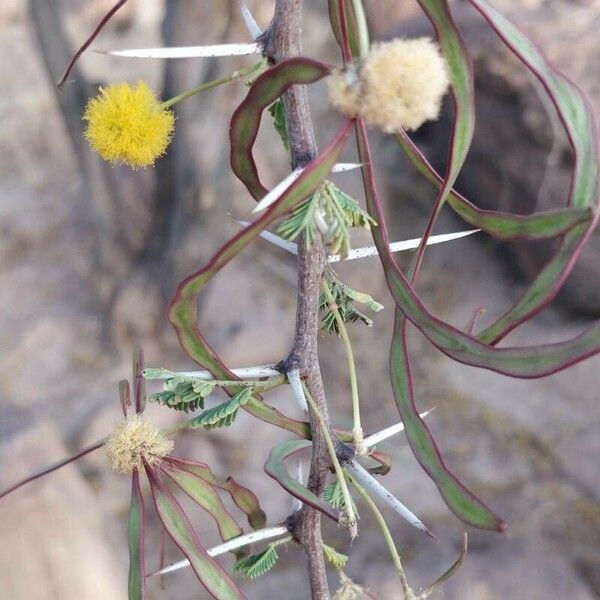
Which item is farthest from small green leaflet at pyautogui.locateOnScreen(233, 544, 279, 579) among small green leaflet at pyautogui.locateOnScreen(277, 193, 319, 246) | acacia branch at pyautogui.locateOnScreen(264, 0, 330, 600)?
small green leaflet at pyautogui.locateOnScreen(277, 193, 319, 246)

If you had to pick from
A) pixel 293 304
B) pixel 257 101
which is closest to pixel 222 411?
pixel 257 101

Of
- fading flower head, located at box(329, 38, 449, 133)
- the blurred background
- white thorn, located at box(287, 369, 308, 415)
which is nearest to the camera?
fading flower head, located at box(329, 38, 449, 133)

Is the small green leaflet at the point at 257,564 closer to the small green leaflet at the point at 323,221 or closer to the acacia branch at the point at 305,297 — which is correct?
the acacia branch at the point at 305,297

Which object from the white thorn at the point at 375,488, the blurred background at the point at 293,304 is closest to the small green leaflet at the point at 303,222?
the white thorn at the point at 375,488

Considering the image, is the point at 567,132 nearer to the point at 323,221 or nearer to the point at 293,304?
the point at 323,221

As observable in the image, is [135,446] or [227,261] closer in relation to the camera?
[227,261]

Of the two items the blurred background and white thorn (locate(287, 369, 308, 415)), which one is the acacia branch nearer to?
white thorn (locate(287, 369, 308, 415))
